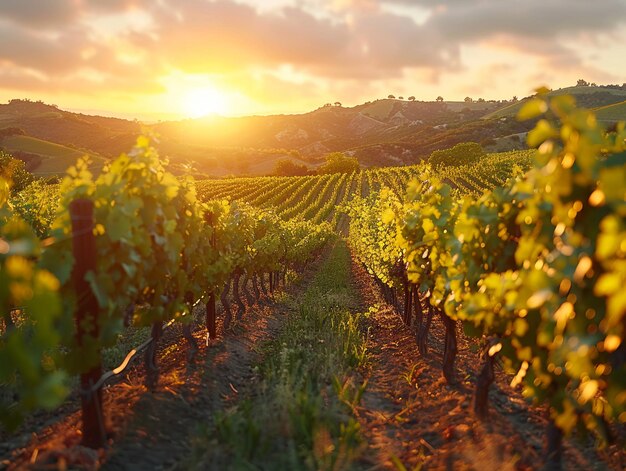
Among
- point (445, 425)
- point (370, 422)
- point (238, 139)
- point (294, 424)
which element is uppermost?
point (238, 139)

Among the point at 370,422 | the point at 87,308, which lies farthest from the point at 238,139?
the point at 87,308

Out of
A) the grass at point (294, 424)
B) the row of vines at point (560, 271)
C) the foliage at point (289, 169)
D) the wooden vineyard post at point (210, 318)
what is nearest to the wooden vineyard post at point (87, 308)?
the grass at point (294, 424)

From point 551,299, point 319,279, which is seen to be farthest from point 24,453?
point 319,279

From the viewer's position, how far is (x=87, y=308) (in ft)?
15.5

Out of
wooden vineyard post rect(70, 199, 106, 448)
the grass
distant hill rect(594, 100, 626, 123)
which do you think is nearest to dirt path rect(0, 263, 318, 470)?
wooden vineyard post rect(70, 199, 106, 448)

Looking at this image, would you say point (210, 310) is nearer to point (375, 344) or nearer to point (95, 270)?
point (375, 344)

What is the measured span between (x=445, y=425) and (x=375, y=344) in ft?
13.8

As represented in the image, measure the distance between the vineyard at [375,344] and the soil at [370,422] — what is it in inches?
1.5

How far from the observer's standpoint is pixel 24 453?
181 inches

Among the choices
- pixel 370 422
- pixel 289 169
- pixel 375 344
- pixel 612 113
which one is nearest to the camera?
pixel 370 422

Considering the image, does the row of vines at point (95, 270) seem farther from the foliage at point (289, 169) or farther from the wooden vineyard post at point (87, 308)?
the foliage at point (289, 169)

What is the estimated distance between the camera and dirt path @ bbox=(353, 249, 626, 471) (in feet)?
15.4

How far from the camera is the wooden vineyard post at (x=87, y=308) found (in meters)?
4.49

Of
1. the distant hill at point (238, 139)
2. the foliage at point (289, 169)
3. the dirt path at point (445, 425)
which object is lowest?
the dirt path at point (445, 425)
